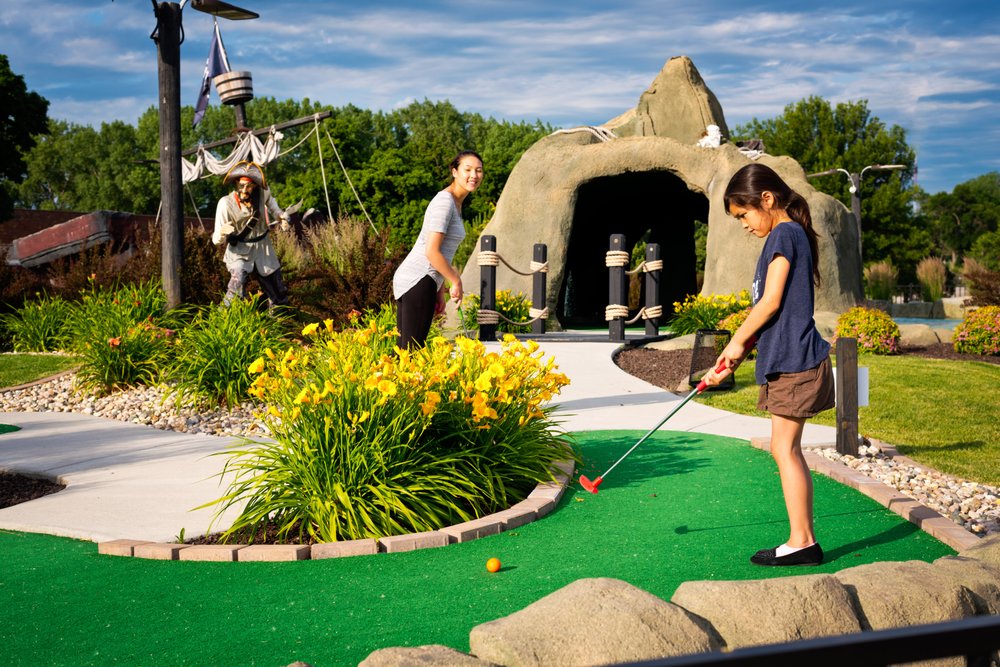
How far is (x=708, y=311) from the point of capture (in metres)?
14.4

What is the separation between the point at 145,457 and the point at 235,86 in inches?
590

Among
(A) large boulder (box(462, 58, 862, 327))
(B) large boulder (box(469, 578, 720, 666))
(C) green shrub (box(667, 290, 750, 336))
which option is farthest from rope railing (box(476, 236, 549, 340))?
(B) large boulder (box(469, 578, 720, 666))

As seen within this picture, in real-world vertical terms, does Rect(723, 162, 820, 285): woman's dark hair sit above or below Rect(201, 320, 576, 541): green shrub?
above

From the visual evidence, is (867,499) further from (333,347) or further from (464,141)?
(464,141)

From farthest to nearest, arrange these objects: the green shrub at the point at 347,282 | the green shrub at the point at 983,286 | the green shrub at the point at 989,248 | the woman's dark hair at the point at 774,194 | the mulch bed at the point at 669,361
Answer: the green shrub at the point at 989,248 → the green shrub at the point at 983,286 → the green shrub at the point at 347,282 → the mulch bed at the point at 669,361 → the woman's dark hair at the point at 774,194

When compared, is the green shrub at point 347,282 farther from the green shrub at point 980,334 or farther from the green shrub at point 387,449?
the green shrub at point 980,334

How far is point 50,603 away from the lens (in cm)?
371

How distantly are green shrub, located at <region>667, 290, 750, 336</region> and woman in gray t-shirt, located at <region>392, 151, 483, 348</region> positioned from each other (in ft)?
28.6

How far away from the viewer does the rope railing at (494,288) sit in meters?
13.6

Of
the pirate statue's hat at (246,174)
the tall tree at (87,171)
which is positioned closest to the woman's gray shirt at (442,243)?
the pirate statue's hat at (246,174)

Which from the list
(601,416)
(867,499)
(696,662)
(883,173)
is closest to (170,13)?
(601,416)

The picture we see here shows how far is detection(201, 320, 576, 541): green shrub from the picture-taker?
4.62m

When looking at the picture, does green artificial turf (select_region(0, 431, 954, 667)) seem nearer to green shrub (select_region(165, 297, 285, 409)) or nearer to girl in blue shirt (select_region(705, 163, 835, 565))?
girl in blue shirt (select_region(705, 163, 835, 565))

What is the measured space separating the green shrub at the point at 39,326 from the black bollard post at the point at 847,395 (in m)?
10.7
